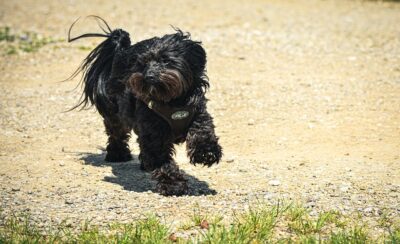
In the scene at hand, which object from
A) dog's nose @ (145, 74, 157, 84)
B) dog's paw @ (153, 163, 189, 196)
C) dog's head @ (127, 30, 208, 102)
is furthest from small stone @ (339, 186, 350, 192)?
dog's nose @ (145, 74, 157, 84)

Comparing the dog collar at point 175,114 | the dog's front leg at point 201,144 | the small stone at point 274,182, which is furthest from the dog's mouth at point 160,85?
the small stone at point 274,182

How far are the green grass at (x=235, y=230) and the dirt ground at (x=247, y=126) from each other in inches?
7.9

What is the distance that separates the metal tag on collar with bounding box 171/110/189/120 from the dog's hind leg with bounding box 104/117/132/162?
1.57m

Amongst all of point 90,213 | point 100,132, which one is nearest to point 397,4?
point 100,132

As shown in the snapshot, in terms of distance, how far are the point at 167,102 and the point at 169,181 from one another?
0.77 meters

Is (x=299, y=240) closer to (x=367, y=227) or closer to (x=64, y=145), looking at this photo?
(x=367, y=227)

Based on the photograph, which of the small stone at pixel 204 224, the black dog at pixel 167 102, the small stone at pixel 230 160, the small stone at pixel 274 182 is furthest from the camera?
the small stone at pixel 230 160

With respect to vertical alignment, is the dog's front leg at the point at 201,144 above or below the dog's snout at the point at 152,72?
below

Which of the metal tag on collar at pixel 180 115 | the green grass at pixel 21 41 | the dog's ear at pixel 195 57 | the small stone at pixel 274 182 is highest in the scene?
the dog's ear at pixel 195 57

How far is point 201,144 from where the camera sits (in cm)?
635

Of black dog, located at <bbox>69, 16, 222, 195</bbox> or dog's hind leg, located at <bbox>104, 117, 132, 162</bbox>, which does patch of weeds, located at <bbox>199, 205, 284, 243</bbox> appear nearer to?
black dog, located at <bbox>69, 16, 222, 195</bbox>

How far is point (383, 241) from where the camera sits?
5.16 metres

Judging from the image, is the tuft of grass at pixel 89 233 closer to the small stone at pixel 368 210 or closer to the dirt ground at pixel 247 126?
the dirt ground at pixel 247 126

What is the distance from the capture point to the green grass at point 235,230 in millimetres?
5098
